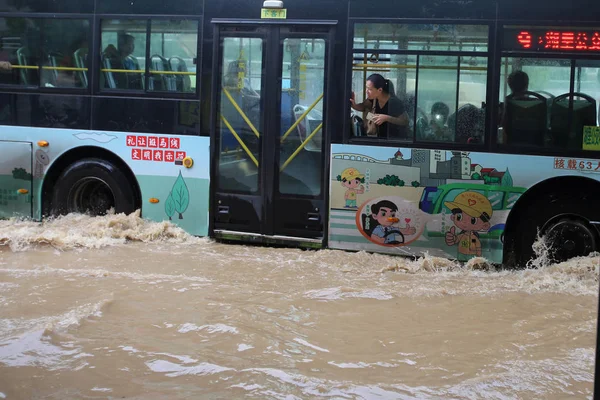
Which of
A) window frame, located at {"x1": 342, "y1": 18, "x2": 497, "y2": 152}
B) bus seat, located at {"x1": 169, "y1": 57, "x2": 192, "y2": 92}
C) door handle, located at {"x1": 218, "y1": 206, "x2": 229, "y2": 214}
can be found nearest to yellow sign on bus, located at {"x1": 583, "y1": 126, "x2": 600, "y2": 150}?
window frame, located at {"x1": 342, "y1": 18, "x2": 497, "y2": 152}

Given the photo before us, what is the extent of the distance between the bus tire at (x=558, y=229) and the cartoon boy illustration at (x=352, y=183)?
5.69 feet

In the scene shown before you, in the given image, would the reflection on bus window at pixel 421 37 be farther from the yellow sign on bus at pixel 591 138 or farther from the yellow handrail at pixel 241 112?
the yellow handrail at pixel 241 112

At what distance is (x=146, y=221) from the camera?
10.1 meters

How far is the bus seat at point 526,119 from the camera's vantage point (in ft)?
28.5

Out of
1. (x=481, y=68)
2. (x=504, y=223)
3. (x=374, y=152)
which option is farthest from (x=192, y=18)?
(x=504, y=223)

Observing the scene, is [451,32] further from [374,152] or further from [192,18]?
[192,18]

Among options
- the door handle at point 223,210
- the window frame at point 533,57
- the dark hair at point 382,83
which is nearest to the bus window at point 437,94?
the dark hair at point 382,83

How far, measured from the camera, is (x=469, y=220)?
350 inches

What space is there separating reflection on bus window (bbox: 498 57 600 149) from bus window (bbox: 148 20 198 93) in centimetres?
360

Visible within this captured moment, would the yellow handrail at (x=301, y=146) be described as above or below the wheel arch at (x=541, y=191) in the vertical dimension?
above

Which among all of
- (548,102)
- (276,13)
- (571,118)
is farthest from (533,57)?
(276,13)

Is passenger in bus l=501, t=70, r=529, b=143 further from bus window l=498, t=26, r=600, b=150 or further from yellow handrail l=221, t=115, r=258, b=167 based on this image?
yellow handrail l=221, t=115, r=258, b=167

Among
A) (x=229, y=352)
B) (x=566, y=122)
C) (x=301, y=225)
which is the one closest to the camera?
(x=229, y=352)

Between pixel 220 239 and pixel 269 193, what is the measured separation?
0.88m
